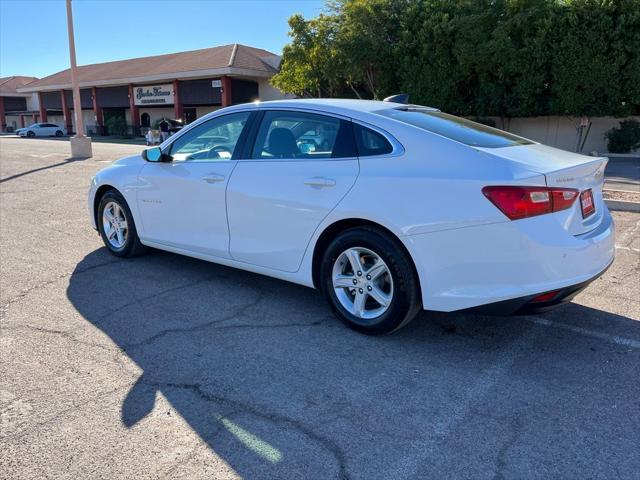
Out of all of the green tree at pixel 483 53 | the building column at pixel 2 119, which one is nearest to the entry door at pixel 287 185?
the green tree at pixel 483 53

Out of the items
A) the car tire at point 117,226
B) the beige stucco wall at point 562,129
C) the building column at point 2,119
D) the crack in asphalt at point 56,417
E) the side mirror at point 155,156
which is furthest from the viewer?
the building column at point 2,119

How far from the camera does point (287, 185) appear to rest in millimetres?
4102

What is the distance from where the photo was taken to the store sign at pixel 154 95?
40.6 m

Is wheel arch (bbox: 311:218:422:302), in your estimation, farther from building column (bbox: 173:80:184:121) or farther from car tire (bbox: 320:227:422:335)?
building column (bbox: 173:80:184:121)

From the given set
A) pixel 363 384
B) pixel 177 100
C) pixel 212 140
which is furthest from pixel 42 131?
pixel 363 384

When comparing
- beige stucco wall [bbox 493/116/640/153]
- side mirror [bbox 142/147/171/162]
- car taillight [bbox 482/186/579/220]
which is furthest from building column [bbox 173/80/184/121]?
car taillight [bbox 482/186/579/220]

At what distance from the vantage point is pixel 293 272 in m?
4.21

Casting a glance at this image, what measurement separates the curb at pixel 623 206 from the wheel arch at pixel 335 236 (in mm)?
6661

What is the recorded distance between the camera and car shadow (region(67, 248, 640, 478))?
2592 millimetres

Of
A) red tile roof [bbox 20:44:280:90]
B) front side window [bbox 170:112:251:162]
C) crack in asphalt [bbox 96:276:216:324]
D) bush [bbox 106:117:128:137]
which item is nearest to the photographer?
crack in asphalt [bbox 96:276:216:324]

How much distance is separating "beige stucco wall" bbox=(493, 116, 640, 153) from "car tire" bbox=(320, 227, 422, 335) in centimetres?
2297

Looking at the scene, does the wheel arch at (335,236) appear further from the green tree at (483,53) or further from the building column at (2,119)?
the building column at (2,119)

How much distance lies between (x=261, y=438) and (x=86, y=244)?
4.73 metres

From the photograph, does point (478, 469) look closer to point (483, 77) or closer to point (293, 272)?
point (293, 272)
